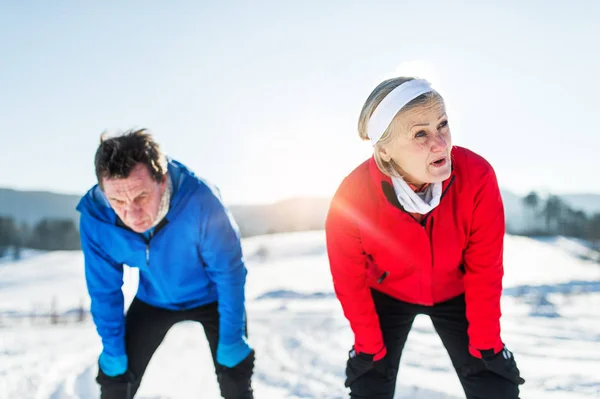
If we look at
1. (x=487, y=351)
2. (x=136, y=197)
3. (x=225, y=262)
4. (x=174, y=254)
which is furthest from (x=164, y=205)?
(x=487, y=351)

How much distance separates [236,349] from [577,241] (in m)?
59.3

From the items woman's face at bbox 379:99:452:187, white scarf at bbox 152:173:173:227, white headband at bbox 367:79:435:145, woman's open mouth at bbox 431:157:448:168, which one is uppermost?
white headband at bbox 367:79:435:145

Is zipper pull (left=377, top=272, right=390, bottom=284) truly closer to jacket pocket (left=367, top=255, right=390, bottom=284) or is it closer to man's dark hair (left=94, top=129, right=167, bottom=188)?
jacket pocket (left=367, top=255, right=390, bottom=284)

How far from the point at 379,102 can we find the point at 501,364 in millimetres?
1403

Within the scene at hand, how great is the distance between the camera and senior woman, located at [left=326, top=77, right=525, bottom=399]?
2.22 m

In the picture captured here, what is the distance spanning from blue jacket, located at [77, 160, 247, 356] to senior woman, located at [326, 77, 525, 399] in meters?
0.61

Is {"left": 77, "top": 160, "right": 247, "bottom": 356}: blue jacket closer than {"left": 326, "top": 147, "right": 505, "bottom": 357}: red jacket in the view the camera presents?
No

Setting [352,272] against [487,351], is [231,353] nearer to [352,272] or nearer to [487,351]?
[352,272]

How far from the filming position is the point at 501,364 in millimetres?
2322

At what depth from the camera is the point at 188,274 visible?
9.23 feet

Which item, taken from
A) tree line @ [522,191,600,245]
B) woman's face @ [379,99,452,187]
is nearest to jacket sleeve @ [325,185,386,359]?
woman's face @ [379,99,452,187]

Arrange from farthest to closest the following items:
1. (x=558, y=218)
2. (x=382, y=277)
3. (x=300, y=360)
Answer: (x=558, y=218) < (x=300, y=360) < (x=382, y=277)

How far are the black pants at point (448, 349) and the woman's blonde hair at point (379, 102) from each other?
76 cm

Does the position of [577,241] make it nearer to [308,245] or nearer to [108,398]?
[308,245]
